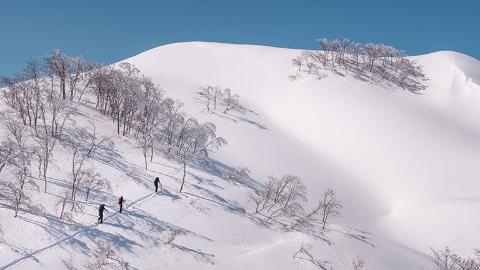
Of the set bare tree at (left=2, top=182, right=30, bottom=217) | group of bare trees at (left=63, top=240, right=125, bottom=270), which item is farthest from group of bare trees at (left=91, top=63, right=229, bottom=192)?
group of bare trees at (left=63, top=240, right=125, bottom=270)

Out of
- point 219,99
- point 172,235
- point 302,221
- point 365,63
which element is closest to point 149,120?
point 219,99

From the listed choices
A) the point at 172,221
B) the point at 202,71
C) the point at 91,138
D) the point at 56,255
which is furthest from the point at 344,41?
the point at 56,255

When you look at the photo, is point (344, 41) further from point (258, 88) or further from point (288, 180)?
point (288, 180)

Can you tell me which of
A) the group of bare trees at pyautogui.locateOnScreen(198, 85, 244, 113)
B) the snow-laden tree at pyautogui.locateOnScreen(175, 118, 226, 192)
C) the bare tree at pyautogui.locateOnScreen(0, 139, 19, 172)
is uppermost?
the group of bare trees at pyautogui.locateOnScreen(198, 85, 244, 113)

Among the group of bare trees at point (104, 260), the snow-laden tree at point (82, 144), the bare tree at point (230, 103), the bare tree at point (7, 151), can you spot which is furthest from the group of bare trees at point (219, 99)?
the group of bare trees at point (104, 260)

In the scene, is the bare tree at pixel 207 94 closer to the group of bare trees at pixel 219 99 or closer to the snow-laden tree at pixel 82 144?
the group of bare trees at pixel 219 99

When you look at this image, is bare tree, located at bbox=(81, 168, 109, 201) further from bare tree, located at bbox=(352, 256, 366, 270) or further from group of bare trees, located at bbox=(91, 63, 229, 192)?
bare tree, located at bbox=(352, 256, 366, 270)
